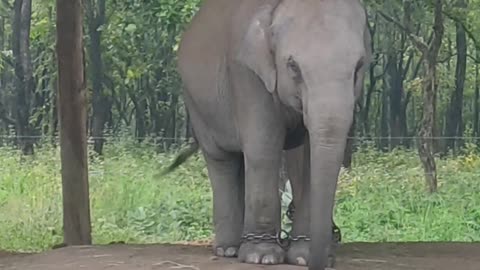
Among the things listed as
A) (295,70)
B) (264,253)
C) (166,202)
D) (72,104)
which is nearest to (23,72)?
(166,202)

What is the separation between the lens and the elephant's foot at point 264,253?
414 centimetres

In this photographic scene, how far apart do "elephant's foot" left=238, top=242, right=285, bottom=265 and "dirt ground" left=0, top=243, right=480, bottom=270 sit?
2.5 inches

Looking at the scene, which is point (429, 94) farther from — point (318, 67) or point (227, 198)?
point (318, 67)

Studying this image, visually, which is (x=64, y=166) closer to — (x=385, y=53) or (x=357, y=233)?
(x=357, y=233)

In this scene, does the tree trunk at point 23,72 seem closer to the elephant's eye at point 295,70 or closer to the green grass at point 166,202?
the green grass at point 166,202

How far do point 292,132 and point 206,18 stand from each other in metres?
0.78

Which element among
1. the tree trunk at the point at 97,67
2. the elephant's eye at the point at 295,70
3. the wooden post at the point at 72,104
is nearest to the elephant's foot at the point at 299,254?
the elephant's eye at the point at 295,70

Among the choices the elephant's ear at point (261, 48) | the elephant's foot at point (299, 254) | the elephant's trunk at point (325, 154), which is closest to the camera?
the elephant's trunk at point (325, 154)

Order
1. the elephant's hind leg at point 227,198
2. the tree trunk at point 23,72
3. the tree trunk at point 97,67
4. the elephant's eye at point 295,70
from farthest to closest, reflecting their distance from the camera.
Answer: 1. the tree trunk at point 97,67
2. the tree trunk at point 23,72
3. the elephant's hind leg at point 227,198
4. the elephant's eye at point 295,70

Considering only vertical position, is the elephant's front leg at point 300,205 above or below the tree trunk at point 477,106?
below

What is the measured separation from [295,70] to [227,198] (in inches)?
39.5

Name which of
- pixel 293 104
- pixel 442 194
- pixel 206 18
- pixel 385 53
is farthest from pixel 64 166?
pixel 385 53

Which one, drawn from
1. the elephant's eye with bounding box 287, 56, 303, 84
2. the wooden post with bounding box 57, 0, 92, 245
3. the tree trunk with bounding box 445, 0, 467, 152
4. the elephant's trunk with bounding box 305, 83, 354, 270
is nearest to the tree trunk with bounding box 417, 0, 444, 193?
the tree trunk with bounding box 445, 0, 467, 152

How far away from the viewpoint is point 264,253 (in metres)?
4.16
